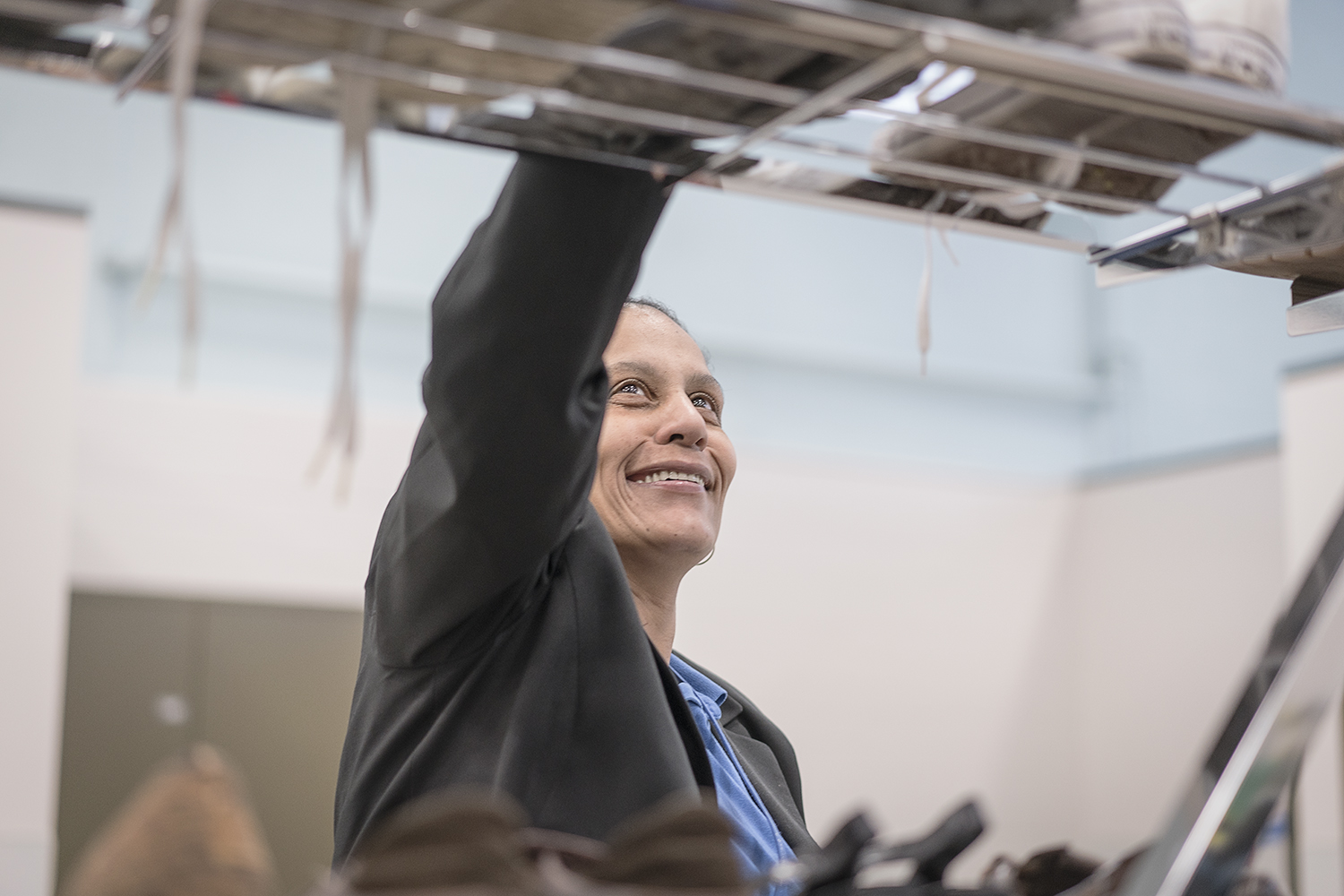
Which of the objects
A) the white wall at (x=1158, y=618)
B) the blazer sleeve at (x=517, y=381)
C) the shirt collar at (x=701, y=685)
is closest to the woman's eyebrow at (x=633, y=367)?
the shirt collar at (x=701, y=685)

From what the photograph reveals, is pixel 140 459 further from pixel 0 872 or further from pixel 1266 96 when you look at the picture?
pixel 1266 96

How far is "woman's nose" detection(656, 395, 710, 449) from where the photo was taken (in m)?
1.42

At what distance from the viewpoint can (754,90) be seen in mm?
716

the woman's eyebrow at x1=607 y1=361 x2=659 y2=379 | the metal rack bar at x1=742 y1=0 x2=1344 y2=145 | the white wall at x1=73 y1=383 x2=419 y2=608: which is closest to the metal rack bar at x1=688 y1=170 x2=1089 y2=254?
the metal rack bar at x1=742 y1=0 x2=1344 y2=145

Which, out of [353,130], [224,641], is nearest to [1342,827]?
[224,641]

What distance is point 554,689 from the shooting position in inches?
39.4

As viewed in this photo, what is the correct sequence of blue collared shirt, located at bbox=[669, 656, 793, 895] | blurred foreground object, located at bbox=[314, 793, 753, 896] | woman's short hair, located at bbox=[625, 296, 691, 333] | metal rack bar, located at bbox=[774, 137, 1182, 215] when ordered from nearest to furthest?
blurred foreground object, located at bbox=[314, 793, 753, 896]
metal rack bar, located at bbox=[774, 137, 1182, 215]
blue collared shirt, located at bbox=[669, 656, 793, 895]
woman's short hair, located at bbox=[625, 296, 691, 333]

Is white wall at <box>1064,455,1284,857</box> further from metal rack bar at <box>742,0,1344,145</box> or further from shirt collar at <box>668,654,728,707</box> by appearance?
metal rack bar at <box>742,0,1344,145</box>

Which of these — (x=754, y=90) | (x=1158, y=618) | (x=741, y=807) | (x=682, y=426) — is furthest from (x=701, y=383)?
(x=1158, y=618)

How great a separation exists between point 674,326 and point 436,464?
57cm

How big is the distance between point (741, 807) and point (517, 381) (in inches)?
17.5

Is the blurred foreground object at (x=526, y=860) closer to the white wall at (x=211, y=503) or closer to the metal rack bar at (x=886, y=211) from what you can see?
the metal rack bar at (x=886, y=211)

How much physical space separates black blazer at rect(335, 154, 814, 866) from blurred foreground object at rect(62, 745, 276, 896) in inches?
12.9

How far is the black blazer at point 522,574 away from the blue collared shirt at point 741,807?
31 mm
